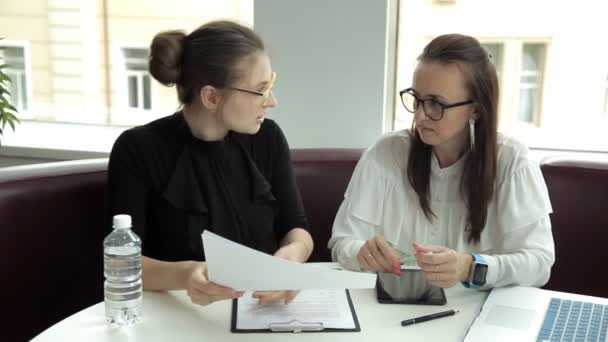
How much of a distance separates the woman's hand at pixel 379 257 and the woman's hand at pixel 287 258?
0.71ft

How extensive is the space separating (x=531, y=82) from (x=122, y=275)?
2.19m

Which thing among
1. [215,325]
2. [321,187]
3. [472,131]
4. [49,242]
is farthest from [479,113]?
[49,242]

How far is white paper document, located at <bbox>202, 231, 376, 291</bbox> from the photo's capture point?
3.86ft

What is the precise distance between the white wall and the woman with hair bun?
100cm

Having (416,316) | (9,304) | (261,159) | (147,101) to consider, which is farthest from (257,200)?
(147,101)

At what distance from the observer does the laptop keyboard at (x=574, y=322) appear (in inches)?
49.9

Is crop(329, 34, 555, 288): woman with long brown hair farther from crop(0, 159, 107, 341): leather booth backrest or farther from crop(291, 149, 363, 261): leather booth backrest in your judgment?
crop(0, 159, 107, 341): leather booth backrest

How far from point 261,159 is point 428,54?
60 cm

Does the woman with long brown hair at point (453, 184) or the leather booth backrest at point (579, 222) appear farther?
the leather booth backrest at point (579, 222)

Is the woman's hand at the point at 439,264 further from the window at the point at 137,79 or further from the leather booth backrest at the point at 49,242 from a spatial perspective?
the window at the point at 137,79

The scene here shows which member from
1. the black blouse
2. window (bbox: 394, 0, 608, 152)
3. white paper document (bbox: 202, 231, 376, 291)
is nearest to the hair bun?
the black blouse

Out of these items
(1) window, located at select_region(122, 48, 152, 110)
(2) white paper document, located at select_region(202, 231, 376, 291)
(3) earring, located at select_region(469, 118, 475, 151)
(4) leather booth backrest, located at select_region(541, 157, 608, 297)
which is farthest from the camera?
(1) window, located at select_region(122, 48, 152, 110)

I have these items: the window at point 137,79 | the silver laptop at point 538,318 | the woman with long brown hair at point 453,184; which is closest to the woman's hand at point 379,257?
the woman with long brown hair at point 453,184

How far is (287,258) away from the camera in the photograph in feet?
5.65
